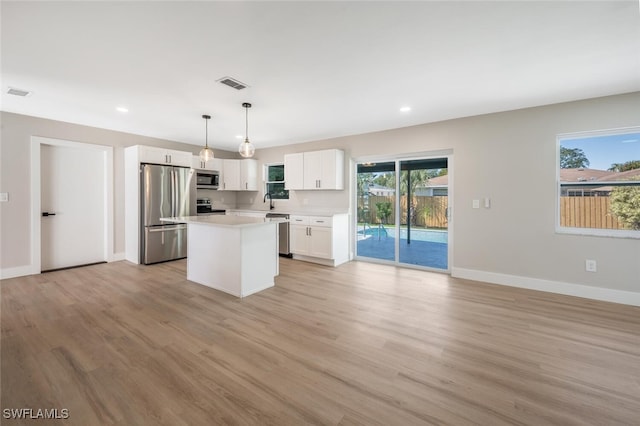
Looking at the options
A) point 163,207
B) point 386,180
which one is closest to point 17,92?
point 163,207

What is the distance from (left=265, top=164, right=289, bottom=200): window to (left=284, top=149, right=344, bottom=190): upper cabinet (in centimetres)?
62

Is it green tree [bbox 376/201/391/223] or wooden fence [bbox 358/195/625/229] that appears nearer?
wooden fence [bbox 358/195/625/229]

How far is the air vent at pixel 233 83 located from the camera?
2850mm

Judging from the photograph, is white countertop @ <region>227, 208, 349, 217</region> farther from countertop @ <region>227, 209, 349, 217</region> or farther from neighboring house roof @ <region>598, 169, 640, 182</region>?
neighboring house roof @ <region>598, 169, 640, 182</region>

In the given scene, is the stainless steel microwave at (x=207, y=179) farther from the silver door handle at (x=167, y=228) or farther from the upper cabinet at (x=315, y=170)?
the upper cabinet at (x=315, y=170)

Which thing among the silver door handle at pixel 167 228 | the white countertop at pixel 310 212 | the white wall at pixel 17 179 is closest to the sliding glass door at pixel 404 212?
the white countertop at pixel 310 212

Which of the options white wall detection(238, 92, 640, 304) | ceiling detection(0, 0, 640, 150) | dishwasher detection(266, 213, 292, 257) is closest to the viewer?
ceiling detection(0, 0, 640, 150)

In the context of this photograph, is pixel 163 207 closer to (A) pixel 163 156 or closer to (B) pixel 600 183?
(A) pixel 163 156

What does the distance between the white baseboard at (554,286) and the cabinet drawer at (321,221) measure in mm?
2196

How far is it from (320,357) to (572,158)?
405cm

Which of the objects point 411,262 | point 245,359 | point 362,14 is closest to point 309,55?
point 362,14

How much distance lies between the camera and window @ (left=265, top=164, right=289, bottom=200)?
6512 millimetres

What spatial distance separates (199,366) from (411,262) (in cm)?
385

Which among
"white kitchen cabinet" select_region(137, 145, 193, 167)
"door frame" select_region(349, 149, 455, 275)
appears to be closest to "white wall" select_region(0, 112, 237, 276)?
"white kitchen cabinet" select_region(137, 145, 193, 167)
